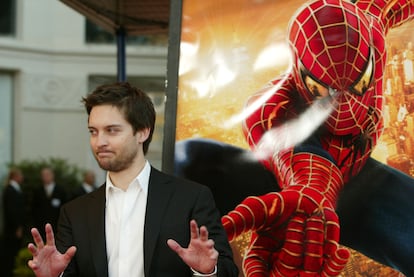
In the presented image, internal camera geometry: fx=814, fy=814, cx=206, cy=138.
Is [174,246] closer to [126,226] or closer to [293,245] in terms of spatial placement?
[126,226]

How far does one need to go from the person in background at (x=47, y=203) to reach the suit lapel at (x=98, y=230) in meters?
7.67

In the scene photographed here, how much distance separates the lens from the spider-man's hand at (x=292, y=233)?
291cm

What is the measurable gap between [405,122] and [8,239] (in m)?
8.20

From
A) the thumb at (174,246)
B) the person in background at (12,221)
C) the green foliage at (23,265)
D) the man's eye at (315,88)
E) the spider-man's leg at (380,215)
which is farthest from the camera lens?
the person in background at (12,221)

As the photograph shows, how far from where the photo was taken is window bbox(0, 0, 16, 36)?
13781 mm

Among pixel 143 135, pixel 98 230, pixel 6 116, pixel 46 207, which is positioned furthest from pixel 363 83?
pixel 6 116

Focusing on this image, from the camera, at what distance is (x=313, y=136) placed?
2.95 meters

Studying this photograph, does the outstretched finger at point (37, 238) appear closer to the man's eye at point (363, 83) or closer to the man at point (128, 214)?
the man at point (128, 214)

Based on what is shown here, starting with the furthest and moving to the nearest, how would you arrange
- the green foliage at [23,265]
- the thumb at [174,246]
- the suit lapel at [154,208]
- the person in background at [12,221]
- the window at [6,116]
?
the window at [6,116] < the person in background at [12,221] < the green foliage at [23,265] < the suit lapel at [154,208] < the thumb at [174,246]

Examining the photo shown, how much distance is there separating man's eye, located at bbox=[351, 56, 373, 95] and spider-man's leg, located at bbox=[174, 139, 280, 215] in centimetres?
44

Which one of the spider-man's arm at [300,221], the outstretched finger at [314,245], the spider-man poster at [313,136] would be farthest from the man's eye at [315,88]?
the outstretched finger at [314,245]

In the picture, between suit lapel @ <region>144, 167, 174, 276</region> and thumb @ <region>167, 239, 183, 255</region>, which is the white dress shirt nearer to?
suit lapel @ <region>144, 167, 174, 276</region>

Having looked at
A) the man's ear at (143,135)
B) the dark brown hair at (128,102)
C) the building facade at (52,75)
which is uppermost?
the dark brown hair at (128,102)

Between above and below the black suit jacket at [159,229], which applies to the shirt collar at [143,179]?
above
